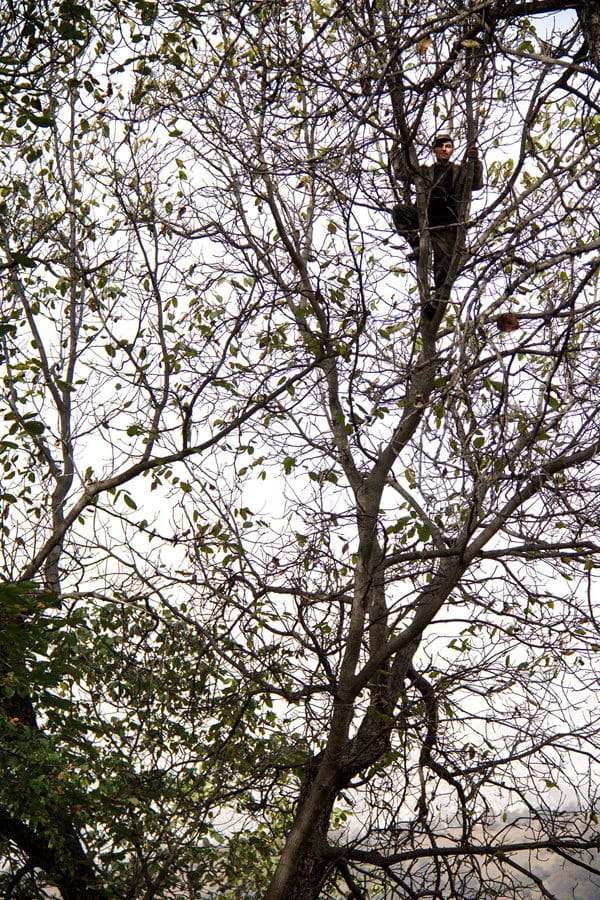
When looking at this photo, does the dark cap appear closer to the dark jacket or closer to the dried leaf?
the dark jacket

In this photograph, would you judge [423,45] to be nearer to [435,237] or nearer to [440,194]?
[440,194]

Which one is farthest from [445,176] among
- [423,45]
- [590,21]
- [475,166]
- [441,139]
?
[590,21]

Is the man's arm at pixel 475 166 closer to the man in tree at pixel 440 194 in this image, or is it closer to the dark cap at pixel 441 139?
the man in tree at pixel 440 194

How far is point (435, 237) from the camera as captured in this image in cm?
742

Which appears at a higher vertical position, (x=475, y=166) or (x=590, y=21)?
(x=475, y=166)

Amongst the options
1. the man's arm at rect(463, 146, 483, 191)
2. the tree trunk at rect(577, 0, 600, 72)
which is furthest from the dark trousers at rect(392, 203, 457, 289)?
the tree trunk at rect(577, 0, 600, 72)

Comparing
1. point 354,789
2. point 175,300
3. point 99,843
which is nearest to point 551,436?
point 354,789

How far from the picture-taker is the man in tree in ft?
21.8

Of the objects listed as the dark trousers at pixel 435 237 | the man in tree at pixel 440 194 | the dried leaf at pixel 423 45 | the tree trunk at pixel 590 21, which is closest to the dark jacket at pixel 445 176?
the man in tree at pixel 440 194

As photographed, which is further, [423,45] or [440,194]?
[440,194]

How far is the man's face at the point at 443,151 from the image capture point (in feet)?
22.2

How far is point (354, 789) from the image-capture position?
24.4 feet

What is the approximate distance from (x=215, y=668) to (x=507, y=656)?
2.51 metres

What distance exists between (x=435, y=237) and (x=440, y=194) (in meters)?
0.36
